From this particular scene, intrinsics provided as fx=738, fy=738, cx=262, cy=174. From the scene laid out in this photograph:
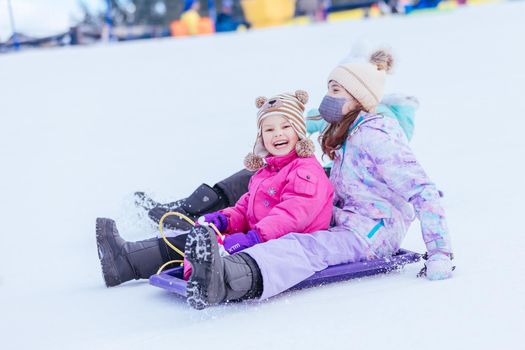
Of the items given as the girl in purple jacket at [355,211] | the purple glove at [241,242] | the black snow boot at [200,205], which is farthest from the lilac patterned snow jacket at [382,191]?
the black snow boot at [200,205]

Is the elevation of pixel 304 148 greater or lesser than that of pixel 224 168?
greater

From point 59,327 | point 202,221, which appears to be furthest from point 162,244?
point 59,327

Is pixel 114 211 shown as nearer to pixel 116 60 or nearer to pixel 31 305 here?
pixel 31 305

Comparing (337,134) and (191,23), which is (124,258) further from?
(191,23)

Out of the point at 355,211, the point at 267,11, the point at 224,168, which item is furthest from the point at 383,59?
the point at 267,11

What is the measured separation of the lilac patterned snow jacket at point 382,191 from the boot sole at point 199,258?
651 mm

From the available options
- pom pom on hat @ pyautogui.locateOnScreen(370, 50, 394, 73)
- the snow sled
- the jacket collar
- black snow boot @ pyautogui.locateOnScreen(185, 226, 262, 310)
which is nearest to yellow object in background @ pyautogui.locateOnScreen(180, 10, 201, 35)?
pom pom on hat @ pyautogui.locateOnScreen(370, 50, 394, 73)

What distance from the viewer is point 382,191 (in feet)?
8.47

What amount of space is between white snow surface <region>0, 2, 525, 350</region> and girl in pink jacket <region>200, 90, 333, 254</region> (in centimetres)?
24

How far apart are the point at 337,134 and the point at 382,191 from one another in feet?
0.89

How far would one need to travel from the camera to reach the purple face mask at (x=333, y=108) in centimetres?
268

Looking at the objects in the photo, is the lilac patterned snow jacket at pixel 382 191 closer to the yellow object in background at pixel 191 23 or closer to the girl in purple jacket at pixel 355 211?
the girl in purple jacket at pixel 355 211

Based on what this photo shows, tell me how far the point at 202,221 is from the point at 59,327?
65cm

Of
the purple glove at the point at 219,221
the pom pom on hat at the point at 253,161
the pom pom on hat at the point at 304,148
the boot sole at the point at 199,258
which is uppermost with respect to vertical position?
the pom pom on hat at the point at 304,148
